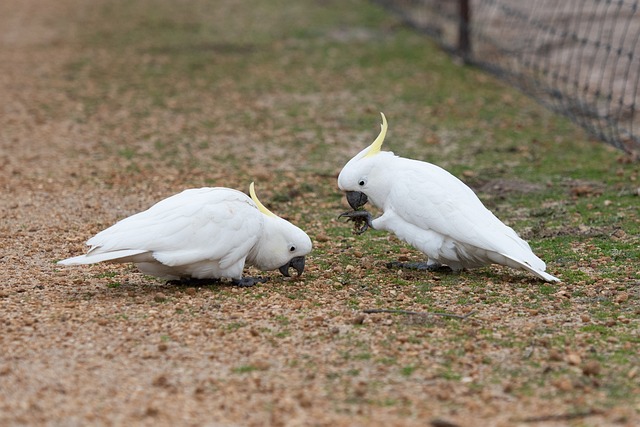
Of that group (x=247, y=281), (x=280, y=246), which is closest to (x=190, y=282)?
(x=247, y=281)

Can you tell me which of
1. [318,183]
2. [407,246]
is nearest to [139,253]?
[407,246]

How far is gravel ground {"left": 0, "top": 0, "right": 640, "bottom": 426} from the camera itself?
2.78 m

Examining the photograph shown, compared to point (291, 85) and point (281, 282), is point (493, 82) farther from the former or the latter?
point (281, 282)

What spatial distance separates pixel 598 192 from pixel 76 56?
20.7ft

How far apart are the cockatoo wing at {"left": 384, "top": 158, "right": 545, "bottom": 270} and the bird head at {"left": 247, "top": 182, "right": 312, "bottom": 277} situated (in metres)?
0.52

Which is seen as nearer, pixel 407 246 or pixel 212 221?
pixel 212 221

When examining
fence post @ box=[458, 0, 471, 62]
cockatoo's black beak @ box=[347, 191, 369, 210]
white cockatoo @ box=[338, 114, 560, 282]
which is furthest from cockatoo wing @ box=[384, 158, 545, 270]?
fence post @ box=[458, 0, 471, 62]

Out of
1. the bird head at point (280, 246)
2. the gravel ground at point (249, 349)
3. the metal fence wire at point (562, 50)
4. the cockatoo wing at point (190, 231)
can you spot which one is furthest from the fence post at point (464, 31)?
the cockatoo wing at point (190, 231)

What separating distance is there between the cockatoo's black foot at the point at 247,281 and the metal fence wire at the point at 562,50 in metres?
3.32

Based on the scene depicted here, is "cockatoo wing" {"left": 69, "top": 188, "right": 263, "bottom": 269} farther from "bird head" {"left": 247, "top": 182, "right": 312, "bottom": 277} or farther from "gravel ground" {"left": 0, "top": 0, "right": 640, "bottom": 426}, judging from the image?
"gravel ground" {"left": 0, "top": 0, "right": 640, "bottom": 426}

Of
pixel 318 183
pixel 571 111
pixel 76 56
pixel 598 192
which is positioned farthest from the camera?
pixel 76 56

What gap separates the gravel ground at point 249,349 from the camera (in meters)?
2.78

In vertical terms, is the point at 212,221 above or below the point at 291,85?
above

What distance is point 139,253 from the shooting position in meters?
3.81
